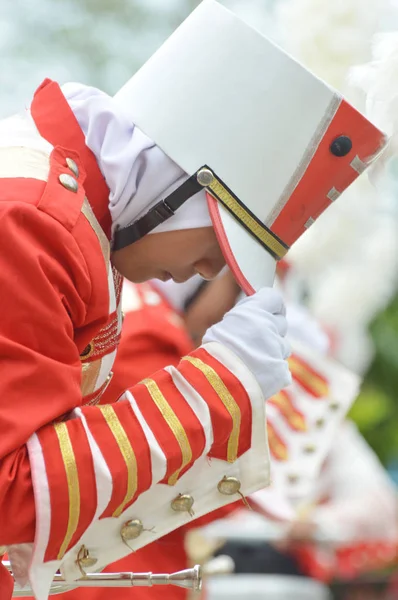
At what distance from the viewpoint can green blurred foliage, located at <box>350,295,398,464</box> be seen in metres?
5.25

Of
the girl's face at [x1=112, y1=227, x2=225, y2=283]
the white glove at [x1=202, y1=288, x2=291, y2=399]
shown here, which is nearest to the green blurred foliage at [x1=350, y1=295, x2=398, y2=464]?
the girl's face at [x1=112, y1=227, x2=225, y2=283]

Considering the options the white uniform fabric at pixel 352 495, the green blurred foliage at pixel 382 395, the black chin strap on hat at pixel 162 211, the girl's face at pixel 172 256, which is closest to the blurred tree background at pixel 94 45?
the green blurred foliage at pixel 382 395

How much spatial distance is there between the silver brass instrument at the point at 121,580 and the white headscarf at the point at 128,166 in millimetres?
567

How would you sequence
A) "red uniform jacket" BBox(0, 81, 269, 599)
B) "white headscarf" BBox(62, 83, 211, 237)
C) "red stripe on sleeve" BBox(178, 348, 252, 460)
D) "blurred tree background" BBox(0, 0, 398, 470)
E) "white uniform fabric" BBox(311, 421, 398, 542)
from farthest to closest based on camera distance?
"blurred tree background" BBox(0, 0, 398, 470)
"white uniform fabric" BBox(311, 421, 398, 542)
"white headscarf" BBox(62, 83, 211, 237)
"red stripe on sleeve" BBox(178, 348, 252, 460)
"red uniform jacket" BBox(0, 81, 269, 599)

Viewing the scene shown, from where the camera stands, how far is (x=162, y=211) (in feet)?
5.22

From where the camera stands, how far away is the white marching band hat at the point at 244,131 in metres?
1.59

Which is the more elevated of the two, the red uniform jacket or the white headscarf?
the white headscarf

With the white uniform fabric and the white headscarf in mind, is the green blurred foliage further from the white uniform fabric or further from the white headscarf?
the white headscarf

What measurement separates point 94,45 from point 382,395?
3240mm

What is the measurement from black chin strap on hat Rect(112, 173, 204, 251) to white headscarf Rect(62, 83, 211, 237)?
0.04 feet

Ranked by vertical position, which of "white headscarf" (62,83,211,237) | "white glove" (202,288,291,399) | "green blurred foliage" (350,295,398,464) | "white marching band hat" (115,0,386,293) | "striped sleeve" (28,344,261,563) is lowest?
"green blurred foliage" (350,295,398,464)

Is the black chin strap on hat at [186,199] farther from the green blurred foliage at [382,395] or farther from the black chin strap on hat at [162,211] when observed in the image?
the green blurred foliage at [382,395]

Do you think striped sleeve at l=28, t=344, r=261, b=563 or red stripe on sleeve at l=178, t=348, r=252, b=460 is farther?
red stripe on sleeve at l=178, t=348, r=252, b=460

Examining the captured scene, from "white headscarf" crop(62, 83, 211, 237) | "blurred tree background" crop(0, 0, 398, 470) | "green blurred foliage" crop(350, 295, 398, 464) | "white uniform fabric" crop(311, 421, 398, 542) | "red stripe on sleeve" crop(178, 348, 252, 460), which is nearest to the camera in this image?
"red stripe on sleeve" crop(178, 348, 252, 460)
